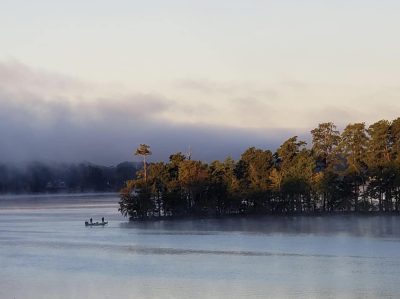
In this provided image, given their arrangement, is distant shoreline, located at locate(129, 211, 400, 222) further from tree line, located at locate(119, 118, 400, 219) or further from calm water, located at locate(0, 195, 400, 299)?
calm water, located at locate(0, 195, 400, 299)

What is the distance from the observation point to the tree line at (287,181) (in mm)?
71688

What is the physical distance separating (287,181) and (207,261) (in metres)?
35.0

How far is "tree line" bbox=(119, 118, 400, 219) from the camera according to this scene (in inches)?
2822

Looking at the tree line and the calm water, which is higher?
the tree line

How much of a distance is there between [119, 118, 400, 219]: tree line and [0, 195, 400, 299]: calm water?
8.19 m

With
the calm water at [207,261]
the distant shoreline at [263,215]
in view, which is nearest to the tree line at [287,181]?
the distant shoreline at [263,215]

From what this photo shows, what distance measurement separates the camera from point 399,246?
142 feet

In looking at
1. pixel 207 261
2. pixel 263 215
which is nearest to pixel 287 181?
pixel 263 215

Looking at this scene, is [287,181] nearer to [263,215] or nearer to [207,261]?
[263,215]

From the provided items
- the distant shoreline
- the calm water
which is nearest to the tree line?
the distant shoreline

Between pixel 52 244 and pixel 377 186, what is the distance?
3360 centimetres

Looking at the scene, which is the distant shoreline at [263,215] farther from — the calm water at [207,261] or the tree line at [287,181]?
the calm water at [207,261]

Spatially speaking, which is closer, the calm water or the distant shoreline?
the calm water

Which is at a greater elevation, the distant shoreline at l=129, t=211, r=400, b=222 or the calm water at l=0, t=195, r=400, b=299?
the distant shoreline at l=129, t=211, r=400, b=222
